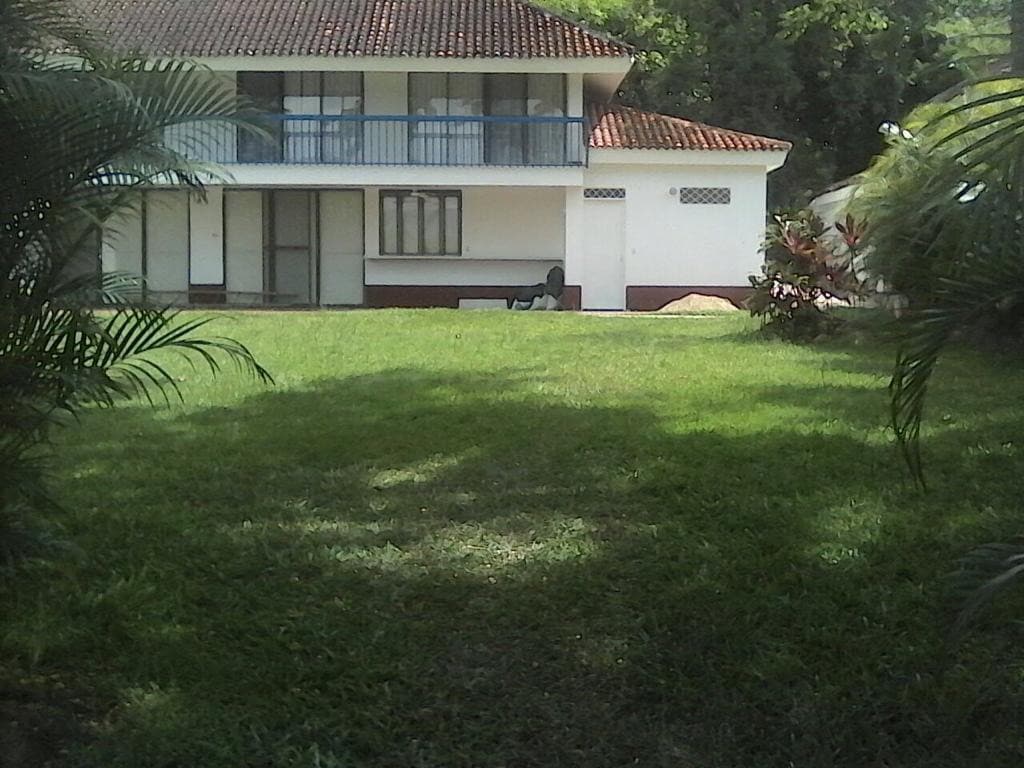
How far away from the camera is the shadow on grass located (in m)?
4.13

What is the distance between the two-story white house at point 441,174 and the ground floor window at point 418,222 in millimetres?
31

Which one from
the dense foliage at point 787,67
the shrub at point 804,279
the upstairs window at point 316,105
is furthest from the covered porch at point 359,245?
the dense foliage at point 787,67

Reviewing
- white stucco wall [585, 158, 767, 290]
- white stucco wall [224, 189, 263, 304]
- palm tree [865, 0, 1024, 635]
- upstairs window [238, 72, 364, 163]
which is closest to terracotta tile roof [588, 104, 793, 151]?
white stucco wall [585, 158, 767, 290]

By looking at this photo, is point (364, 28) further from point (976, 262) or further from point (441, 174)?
point (976, 262)

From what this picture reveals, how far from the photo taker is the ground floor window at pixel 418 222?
22.5 metres

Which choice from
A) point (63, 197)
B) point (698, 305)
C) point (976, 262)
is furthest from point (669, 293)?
point (63, 197)

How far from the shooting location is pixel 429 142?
71.1ft

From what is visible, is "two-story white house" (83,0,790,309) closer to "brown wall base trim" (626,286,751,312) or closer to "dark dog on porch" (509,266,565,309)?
"brown wall base trim" (626,286,751,312)

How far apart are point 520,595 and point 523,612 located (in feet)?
0.47

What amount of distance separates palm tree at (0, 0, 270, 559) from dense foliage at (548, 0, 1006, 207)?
88.1 ft

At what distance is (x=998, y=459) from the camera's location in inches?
260

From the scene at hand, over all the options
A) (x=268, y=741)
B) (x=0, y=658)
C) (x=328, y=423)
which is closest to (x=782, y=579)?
(x=268, y=741)

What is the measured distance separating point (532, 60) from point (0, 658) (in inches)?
712

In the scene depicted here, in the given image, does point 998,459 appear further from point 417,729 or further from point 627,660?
point 417,729
